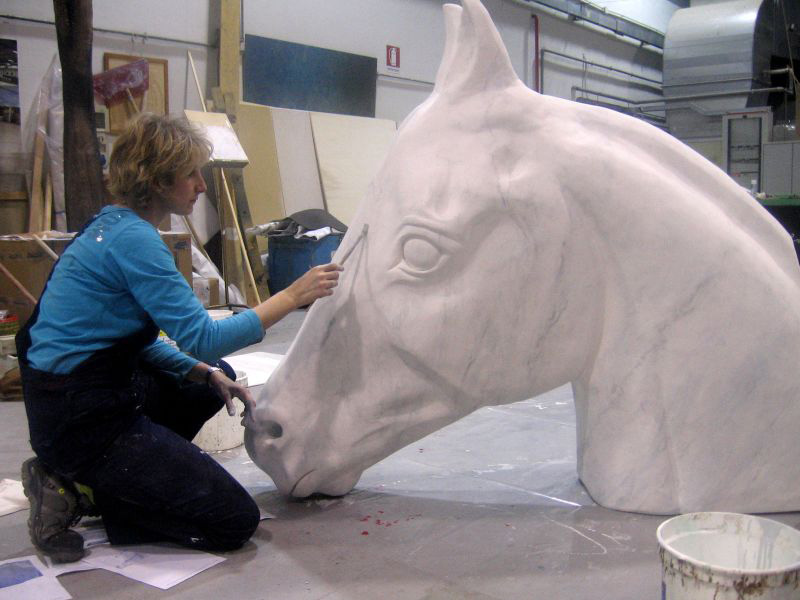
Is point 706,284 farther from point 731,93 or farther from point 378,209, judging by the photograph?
point 731,93

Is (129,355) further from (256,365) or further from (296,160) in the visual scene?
(296,160)

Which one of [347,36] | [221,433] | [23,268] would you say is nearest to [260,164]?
[347,36]

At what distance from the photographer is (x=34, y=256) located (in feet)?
12.9

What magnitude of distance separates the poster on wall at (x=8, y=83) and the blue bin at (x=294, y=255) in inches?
80.5

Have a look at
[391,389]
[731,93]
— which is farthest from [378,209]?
[731,93]

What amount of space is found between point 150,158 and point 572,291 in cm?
102

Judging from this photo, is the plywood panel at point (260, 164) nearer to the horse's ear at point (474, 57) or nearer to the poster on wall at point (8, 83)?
the poster on wall at point (8, 83)

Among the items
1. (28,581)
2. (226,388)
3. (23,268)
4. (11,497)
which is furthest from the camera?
(23,268)

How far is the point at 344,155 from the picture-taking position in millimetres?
7305

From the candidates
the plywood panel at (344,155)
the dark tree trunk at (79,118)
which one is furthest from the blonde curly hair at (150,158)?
the plywood panel at (344,155)

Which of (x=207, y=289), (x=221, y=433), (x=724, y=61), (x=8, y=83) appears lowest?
(x=221, y=433)

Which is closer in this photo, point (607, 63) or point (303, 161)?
point (303, 161)

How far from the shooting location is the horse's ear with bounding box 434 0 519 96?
1.69 meters

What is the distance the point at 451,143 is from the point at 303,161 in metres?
5.54
